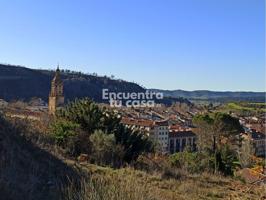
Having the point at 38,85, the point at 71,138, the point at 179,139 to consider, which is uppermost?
the point at 38,85

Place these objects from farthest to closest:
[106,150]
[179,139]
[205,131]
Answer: [179,139]
[205,131]
[106,150]

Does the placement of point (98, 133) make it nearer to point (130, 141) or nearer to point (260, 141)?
point (130, 141)

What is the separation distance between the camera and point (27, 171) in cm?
601

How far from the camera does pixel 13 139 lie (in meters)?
7.21

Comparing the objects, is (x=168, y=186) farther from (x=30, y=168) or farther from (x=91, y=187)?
(x=91, y=187)

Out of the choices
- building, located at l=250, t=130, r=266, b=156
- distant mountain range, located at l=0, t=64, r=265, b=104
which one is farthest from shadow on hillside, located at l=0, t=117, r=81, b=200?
building, located at l=250, t=130, r=266, b=156

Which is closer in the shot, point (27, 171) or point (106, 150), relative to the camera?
point (27, 171)

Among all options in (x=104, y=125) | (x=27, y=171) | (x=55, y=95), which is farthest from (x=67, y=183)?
→ (x=55, y=95)

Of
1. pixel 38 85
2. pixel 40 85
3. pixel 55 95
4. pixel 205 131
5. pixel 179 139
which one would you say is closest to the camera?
pixel 205 131

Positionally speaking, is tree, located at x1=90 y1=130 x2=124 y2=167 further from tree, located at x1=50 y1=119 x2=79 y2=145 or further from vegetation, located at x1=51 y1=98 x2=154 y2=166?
tree, located at x1=50 y1=119 x2=79 y2=145

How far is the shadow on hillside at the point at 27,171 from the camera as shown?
4.85 metres

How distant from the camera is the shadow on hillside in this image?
15.9 ft

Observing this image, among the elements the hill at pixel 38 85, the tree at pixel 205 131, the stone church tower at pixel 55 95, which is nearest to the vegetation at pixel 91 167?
the tree at pixel 205 131

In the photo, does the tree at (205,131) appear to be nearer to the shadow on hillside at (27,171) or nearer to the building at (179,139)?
the shadow on hillside at (27,171)
